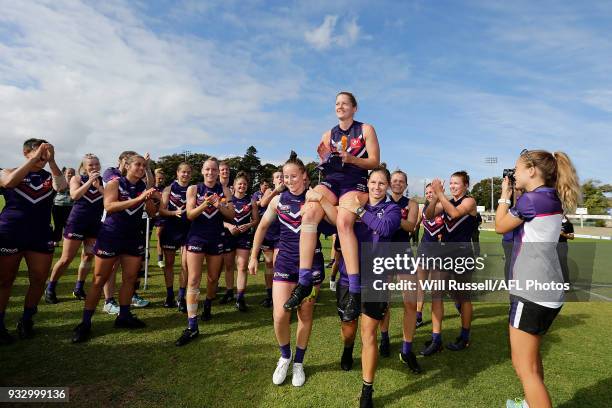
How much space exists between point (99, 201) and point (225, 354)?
4.45 m

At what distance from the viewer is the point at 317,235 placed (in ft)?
14.1

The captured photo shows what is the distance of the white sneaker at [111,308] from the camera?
638 cm

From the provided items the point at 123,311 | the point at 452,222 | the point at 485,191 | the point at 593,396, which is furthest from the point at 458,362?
the point at 485,191

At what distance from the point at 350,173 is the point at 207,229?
2902 mm

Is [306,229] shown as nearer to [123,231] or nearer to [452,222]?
[452,222]

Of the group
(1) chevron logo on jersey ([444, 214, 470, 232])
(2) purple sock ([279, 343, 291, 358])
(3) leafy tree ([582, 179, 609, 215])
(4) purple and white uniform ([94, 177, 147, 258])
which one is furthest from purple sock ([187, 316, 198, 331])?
(3) leafy tree ([582, 179, 609, 215])

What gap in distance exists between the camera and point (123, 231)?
17.8 feet

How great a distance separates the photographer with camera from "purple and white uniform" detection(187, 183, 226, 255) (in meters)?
4.31

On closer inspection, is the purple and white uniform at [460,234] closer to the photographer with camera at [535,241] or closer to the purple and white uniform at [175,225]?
the photographer with camera at [535,241]

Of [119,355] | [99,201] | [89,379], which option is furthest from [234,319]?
[99,201]

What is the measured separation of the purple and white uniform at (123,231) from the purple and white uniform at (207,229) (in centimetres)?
82

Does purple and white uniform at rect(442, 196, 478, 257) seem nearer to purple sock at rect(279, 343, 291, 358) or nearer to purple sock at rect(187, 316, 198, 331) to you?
purple sock at rect(279, 343, 291, 358)

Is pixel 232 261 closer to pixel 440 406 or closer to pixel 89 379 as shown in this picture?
pixel 89 379

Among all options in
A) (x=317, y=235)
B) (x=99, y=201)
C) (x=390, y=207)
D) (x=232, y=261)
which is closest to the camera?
(x=390, y=207)
